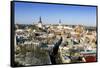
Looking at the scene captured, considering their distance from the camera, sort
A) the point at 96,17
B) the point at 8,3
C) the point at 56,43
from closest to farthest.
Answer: the point at 8,3 → the point at 56,43 → the point at 96,17

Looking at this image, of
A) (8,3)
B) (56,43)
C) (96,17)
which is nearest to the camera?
(8,3)

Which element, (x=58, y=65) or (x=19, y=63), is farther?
(x=58, y=65)

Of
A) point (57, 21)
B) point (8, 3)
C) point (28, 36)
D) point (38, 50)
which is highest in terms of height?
point (8, 3)

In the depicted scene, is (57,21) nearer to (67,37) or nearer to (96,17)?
(67,37)

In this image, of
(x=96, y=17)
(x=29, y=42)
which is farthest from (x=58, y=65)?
(x=96, y=17)

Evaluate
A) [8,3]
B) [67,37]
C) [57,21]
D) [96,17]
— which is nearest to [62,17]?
[57,21]

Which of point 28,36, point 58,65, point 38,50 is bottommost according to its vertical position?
point 58,65

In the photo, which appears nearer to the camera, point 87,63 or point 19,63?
point 19,63

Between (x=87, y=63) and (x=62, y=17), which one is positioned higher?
(x=62, y=17)

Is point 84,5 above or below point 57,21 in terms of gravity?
above

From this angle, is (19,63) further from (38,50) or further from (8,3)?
(8,3)
